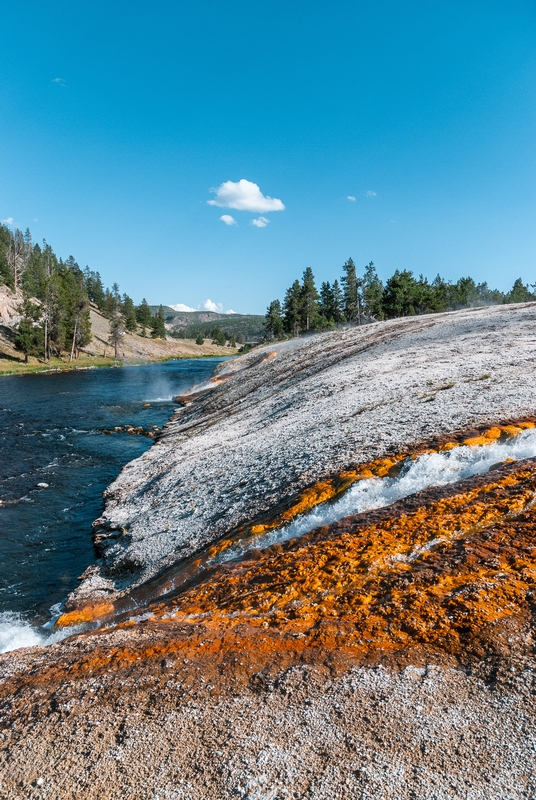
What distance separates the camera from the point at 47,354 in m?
88.3

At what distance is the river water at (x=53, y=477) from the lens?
13016 millimetres

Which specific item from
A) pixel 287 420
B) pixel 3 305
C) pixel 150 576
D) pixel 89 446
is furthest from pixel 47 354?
pixel 150 576

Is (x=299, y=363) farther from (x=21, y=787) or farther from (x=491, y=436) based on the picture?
(x=21, y=787)

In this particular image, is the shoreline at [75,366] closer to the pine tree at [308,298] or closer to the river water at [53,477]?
the river water at [53,477]

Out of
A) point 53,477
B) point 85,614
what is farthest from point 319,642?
point 53,477

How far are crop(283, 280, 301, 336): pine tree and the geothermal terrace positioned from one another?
323 feet

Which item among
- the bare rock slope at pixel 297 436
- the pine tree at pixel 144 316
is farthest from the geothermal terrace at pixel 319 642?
the pine tree at pixel 144 316

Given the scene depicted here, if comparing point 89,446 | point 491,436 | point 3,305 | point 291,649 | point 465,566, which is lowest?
point 89,446

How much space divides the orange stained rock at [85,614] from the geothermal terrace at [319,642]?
2.4 inches

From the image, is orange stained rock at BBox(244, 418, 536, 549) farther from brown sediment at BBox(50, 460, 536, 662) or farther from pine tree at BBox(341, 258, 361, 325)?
pine tree at BBox(341, 258, 361, 325)

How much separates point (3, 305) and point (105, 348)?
25.3 meters

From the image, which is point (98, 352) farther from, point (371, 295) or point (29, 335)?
point (371, 295)

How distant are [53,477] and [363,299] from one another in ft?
326

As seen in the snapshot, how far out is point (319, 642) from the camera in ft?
19.2
